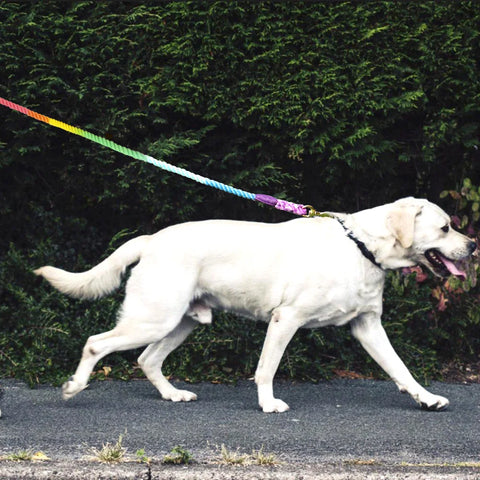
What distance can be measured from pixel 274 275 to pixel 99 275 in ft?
3.52

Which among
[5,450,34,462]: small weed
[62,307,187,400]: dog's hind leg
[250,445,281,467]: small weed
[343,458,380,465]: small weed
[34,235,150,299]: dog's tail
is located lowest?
[5,450,34,462]: small weed

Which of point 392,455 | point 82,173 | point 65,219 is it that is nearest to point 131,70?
point 82,173

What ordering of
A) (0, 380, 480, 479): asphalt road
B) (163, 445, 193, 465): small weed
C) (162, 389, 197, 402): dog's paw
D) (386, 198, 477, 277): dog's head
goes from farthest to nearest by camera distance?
(162, 389, 197, 402): dog's paw, (386, 198, 477, 277): dog's head, (0, 380, 480, 479): asphalt road, (163, 445, 193, 465): small weed

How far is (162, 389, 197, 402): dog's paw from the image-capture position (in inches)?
213

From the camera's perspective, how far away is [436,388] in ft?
20.0

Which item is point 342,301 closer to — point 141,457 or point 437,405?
point 437,405

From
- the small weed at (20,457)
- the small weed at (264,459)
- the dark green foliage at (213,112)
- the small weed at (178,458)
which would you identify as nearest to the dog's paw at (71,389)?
the dark green foliage at (213,112)

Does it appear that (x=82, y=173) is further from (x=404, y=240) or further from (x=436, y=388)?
(x=436, y=388)

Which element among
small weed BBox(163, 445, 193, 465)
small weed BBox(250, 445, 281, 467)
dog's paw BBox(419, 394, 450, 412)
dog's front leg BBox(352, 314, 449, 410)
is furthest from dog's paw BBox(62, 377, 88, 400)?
dog's paw BBox(419, 394, 450, 412)

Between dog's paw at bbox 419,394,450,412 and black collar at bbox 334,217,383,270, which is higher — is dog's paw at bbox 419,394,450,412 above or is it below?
below

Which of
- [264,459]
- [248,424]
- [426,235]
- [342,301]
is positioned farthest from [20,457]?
[426,235]

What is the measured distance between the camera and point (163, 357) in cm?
550

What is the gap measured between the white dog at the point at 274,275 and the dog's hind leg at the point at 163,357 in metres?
0.17

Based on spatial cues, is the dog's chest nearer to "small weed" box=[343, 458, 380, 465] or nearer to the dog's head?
the dog's head
